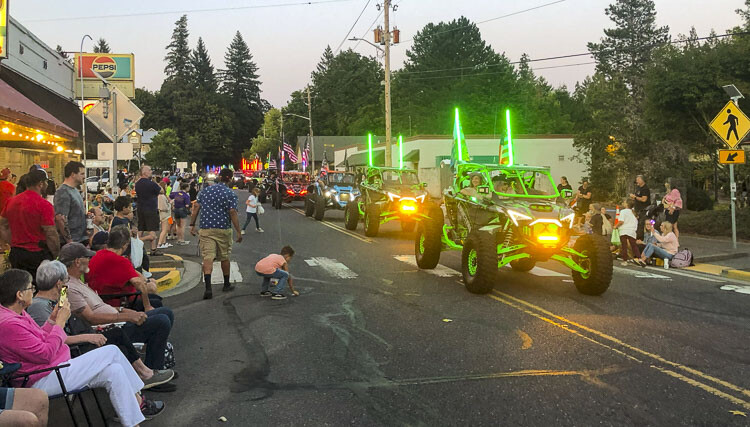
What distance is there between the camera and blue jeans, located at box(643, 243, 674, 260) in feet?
42.8

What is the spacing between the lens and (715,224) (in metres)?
18.7

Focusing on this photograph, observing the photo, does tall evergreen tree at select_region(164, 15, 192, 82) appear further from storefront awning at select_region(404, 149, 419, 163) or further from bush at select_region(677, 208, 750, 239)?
bush at select_region(677, 208, 750, 239)

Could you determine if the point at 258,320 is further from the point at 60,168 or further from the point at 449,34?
the point at 449,34

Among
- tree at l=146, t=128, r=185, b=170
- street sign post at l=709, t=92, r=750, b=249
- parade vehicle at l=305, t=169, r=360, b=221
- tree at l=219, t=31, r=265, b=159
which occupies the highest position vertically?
tree at l=219, t=31, r=265, b=159

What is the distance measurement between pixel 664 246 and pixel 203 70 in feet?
341

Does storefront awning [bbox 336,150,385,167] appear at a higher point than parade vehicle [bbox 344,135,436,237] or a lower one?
higher

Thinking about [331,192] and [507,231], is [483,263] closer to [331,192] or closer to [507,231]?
[507,231]

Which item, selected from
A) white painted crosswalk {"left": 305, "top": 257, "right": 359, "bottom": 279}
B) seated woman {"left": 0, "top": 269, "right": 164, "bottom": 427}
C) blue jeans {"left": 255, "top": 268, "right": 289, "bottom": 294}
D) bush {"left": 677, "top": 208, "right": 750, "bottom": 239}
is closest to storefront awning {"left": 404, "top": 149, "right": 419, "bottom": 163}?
bush {"left": 677, "top": 208, "right": 750, "bottom": 239}

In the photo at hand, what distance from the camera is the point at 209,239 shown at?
9.70 meters

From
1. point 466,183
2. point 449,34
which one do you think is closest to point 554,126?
point 449,34

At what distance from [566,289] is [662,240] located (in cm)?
Result: 437

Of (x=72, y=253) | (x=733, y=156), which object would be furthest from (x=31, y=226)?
(x=733, y=156)

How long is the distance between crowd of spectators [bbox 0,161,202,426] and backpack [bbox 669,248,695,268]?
35.2 feet

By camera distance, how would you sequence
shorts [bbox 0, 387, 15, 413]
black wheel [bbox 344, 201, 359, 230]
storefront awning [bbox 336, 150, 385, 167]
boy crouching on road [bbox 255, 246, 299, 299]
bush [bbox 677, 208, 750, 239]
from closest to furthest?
shorts [bbox 0, 387, 15, 413] → boy crouching on road [bbox 255, 246, 299, 299] → bush [bbox 677, 208, 750, 239] → black wheel [bbox 344, 201, 359, 230] → storefront awning [bbox 336, 150, 385, 167]
